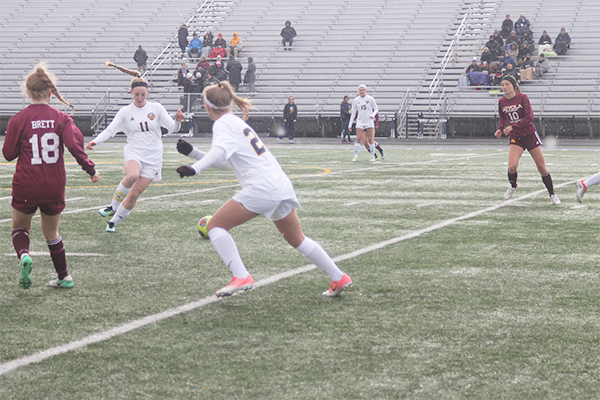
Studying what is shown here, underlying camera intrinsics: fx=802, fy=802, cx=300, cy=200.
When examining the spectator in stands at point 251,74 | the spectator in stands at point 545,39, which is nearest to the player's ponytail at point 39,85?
the spectator in stands at point 251,74

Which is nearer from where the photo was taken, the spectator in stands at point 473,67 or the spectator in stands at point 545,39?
the spectator in stands at point 473,67

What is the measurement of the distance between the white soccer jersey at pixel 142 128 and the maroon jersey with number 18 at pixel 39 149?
370cm

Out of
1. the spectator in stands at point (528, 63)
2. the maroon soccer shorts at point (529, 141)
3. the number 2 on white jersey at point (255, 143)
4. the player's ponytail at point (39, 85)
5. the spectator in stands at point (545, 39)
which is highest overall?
the spectator in stands at point (545, 39)

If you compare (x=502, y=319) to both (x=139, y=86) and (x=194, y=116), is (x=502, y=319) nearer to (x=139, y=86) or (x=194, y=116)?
(x=139, y=86)

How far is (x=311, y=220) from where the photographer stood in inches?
402

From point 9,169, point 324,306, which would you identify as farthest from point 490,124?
point 324,306

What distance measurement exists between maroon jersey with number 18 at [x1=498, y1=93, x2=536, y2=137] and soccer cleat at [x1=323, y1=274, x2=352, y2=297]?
6.75 metres

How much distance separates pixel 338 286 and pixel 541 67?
30.6 metres

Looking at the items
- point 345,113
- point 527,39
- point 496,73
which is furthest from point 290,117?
point 527,39

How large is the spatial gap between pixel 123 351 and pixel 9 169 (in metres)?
15.1

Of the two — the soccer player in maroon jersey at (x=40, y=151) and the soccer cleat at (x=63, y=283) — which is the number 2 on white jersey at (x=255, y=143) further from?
the soccer cleat at (x=63, y=283)

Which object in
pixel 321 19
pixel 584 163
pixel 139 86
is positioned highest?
pixel 321 19

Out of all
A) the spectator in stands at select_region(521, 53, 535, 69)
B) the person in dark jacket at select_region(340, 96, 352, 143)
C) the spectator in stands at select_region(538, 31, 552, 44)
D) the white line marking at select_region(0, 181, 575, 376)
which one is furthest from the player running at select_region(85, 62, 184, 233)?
the spectator in stands at select_region(538, 31, 552, 44)

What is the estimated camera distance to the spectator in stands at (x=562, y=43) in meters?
35.1
